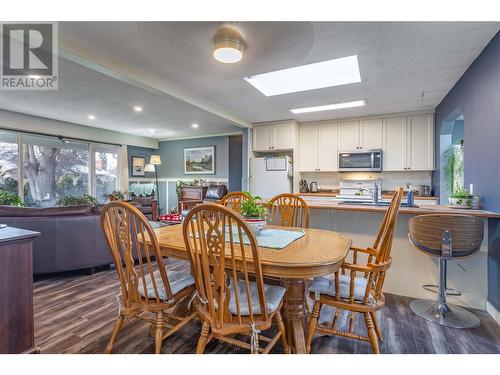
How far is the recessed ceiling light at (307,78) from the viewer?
9.80 feet

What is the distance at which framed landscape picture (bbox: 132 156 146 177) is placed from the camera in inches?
Answer: 283

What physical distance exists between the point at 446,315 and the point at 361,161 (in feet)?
10.0

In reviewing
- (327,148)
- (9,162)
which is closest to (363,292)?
(327,148)

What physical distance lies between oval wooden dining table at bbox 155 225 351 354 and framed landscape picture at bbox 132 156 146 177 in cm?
595

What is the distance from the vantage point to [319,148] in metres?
5.18

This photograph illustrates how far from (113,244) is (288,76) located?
2.79m

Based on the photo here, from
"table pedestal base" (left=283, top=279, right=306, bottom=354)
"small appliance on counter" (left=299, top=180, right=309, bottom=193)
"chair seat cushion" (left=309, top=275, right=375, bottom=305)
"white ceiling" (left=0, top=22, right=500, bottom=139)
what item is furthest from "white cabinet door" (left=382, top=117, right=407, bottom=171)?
"table pedestal base" (left=283, top=279, right=306, bottom=354)

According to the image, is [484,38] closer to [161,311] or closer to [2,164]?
[161,311]

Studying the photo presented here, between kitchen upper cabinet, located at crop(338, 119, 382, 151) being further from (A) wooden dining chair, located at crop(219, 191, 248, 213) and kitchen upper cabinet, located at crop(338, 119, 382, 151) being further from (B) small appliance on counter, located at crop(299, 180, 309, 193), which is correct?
(A) wooden dining chair, located at crop(219, 191, 248, 213)

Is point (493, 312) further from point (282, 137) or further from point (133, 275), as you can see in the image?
point (282, 137)

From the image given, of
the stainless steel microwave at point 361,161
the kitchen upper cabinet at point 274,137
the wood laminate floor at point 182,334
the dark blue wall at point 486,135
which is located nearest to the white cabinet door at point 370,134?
the stainless steel microwave at point 361,161

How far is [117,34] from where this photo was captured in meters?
2.12

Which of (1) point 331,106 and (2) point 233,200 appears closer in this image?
(2) point 233,200

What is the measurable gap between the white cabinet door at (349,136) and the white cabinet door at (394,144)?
468 mm
